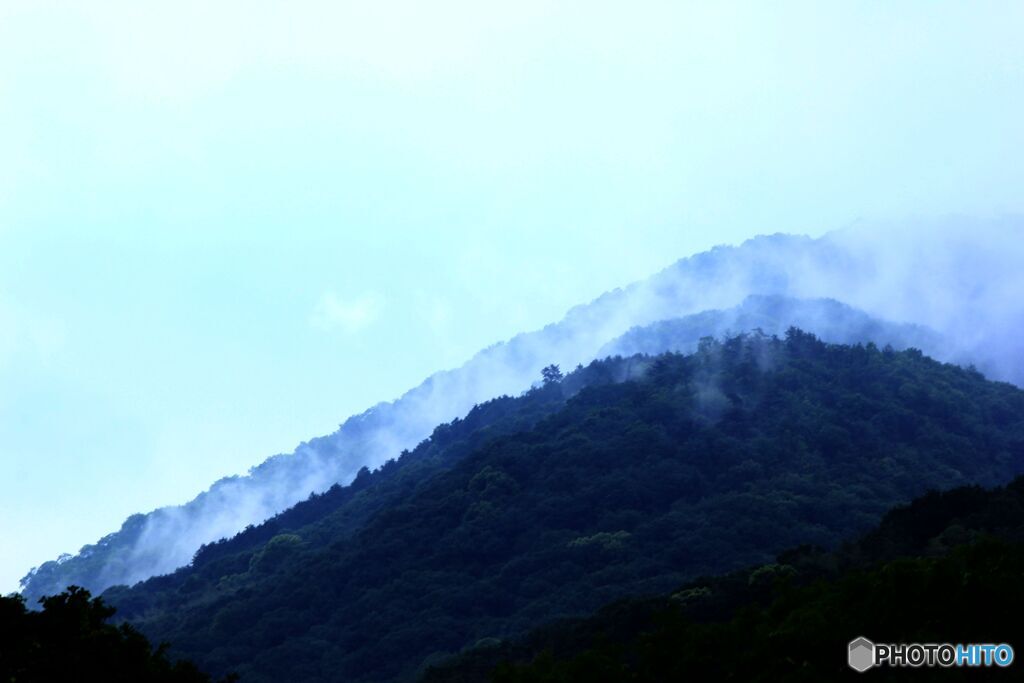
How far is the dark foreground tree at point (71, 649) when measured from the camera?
25078 mm

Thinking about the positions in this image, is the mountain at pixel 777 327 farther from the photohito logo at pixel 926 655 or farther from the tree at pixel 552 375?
the photohito logo at pixel 926 655

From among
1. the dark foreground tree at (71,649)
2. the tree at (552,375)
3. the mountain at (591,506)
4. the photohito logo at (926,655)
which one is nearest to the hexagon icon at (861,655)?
the photohito logo at (926,655)

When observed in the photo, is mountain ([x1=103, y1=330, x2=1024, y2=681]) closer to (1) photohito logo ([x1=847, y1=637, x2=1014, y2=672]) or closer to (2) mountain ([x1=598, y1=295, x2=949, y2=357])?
(2) mountain ([x1=598, y1=295, x2=949, y2=357])

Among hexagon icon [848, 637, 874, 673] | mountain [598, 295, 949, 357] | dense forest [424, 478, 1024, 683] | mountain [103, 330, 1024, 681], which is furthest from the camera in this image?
mountain [598, 295, 949, 357]

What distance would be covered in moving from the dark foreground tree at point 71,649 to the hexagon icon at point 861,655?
14.3 m

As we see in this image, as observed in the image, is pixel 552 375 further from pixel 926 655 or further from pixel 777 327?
pixel 926 655

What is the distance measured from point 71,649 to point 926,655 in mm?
17524

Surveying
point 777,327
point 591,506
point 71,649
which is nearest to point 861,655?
point 71,649

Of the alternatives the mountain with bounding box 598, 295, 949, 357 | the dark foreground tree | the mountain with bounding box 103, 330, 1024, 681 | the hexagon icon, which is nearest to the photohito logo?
the hexagon icon

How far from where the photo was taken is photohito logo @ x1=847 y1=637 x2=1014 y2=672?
23219mm

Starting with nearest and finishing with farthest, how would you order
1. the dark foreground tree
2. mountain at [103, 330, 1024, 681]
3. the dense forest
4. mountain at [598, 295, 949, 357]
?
the dense forest
the dark foreground tree
mountain at [103, 330, 1024, 681]
mountain at [598, 295, 949, 357]

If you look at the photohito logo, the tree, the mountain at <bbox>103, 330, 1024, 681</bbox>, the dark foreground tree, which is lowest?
the photohito logo

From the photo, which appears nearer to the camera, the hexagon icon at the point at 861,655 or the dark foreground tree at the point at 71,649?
the hexagon icon at the point at 861,655

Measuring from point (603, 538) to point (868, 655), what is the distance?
57882mm
